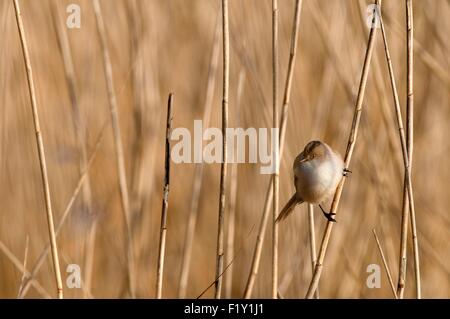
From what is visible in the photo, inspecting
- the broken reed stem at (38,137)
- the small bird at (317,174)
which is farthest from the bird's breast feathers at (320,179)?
the broken reed stem at (38,137)

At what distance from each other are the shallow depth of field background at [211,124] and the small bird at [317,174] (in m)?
0.68

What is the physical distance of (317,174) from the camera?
196 cm

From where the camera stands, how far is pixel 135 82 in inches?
113

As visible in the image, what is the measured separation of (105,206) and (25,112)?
52cm

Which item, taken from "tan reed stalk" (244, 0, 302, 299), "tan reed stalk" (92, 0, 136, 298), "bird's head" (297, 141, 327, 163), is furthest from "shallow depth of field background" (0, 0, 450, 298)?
"tan reed stalk" (244, 0, 302, 299)

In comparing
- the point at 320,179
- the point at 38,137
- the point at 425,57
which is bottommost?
the point at 320,179

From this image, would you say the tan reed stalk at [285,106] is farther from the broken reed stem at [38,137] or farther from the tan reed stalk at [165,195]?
the broken reed stem at [38,137]

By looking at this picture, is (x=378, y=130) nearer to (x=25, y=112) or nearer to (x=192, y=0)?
(x=192, y=0)

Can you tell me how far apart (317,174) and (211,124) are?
50.3 inches

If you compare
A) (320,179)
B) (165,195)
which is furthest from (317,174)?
(165,195)

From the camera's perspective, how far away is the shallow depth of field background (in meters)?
2.84

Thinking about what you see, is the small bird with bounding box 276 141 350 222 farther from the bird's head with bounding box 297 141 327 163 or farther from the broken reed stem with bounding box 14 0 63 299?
the broken reed stem with bounding box 14 0 63 299

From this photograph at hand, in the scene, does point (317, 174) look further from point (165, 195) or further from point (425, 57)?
point (425, 57)
